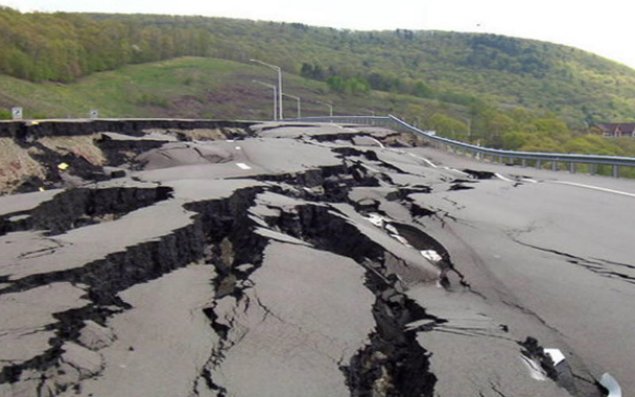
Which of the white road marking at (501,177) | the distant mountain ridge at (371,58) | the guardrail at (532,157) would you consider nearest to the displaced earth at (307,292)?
the white road marking at (501,177)

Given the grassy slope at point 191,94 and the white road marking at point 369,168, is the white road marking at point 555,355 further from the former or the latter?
the grassy slope at point 191,94

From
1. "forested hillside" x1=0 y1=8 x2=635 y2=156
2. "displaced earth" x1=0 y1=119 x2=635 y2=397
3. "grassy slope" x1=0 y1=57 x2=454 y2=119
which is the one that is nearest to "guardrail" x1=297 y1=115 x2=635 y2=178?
"displaced earth" x1=0 y1=119 x2=635 y2=397

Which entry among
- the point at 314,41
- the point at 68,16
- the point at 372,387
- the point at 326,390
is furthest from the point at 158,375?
the point at 314,41

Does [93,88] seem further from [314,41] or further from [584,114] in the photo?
[314,41]

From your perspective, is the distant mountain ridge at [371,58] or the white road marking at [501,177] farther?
the distant mountain ridge at [371,58]

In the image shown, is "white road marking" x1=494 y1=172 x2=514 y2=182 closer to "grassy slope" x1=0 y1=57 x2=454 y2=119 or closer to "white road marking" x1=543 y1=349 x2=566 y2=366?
"white road marking" x1=543 y1=349 x2=566 y2=366

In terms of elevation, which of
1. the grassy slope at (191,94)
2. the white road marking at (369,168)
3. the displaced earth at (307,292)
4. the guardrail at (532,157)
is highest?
the displaced earth at (307,292)
